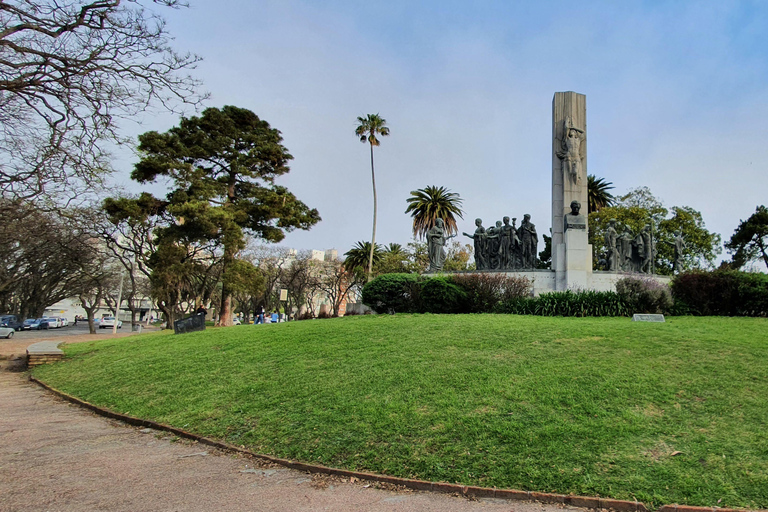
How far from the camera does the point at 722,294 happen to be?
576 inches

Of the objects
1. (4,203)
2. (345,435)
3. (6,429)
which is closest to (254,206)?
(4,203)

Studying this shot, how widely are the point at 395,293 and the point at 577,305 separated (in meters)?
5.80

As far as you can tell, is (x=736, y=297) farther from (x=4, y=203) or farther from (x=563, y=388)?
(x=4, y=203)

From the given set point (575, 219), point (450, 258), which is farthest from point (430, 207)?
point (575, 219)

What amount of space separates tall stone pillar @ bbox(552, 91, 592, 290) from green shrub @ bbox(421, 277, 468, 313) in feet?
17.0

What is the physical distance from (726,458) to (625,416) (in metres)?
1.10

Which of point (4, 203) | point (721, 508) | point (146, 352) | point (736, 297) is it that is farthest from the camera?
point (4, 203)

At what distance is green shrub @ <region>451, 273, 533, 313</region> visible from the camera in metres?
16.6

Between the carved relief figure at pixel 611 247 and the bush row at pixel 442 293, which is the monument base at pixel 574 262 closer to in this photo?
the carved relief figure at pixel 611 247

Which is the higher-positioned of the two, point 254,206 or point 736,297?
point 254,206

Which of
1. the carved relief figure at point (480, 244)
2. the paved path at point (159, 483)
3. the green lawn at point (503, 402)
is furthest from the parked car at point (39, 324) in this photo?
the paved path at point (159, 483)

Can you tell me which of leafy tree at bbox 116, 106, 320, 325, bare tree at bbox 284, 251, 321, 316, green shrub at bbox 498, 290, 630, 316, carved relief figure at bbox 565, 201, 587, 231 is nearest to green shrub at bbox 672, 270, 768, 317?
green shrub at bbox 498, 290, 630, 316

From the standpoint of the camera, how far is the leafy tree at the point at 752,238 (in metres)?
41.1

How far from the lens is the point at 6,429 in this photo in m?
7.16
